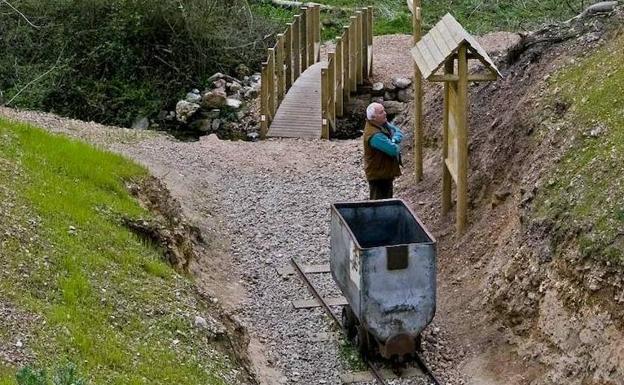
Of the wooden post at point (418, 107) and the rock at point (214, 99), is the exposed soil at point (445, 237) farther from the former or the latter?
the rock at point (214, 99)

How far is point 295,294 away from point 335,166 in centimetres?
560

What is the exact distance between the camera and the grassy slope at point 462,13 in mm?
26844

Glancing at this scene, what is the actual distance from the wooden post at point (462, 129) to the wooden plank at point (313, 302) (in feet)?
7.01

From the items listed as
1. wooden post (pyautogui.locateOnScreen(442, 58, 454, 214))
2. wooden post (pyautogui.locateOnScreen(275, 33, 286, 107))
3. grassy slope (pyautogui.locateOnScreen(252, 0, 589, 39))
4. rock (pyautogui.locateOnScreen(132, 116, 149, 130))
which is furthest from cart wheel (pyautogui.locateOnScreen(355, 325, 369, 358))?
grassy slope (pyautogui.locateOnScreen(252, 0, 589, 39))

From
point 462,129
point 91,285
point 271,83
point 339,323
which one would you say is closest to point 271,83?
point 271,83

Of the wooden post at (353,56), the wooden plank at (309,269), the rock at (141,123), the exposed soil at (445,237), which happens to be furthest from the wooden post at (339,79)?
the wooden plank at (309,269)

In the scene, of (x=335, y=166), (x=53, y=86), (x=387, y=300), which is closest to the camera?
(x=387, y=300)

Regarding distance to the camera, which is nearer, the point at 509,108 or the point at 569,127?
the point at 569,127

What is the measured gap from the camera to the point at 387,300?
10.7 m

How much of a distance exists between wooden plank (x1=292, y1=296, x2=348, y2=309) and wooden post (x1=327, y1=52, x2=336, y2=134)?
8.92 meters

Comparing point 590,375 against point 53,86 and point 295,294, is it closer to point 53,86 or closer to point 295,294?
point 295,294

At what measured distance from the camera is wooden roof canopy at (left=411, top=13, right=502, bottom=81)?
42.4ft

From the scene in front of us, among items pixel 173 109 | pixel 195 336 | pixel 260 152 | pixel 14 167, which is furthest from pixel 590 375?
pixel 173 109

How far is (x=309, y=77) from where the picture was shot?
23.6 meters
